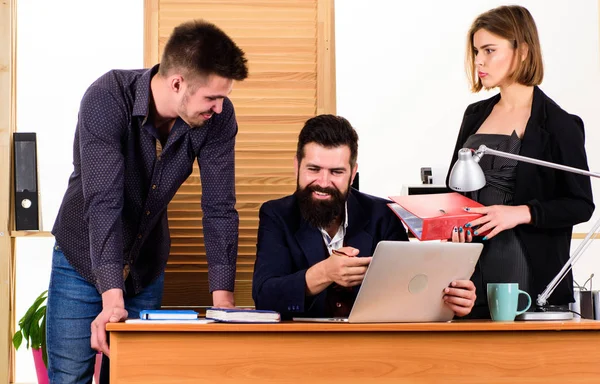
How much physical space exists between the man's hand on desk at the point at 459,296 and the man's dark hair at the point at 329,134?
0.66m

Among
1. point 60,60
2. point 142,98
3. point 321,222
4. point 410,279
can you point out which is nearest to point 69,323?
point 142,98

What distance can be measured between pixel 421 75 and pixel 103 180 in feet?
8.78

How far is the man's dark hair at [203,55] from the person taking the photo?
82.3 inches

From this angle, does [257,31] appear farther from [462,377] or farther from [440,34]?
[462,377]

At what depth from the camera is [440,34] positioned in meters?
4.36

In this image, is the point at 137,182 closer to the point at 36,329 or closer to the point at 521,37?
the point at 521,37

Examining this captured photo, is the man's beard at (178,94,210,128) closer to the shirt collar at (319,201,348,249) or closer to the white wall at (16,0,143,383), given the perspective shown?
the shirt collar at (319,201,348,249)

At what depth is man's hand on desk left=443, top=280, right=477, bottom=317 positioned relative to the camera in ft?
6.09

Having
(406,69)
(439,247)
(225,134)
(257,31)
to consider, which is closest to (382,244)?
(439,247)

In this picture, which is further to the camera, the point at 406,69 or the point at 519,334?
the point at 406,69

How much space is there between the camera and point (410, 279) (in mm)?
1756

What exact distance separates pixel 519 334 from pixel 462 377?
0.52 ft

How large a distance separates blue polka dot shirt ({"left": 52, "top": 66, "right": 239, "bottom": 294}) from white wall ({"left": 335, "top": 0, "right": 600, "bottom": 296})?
2.05 meters

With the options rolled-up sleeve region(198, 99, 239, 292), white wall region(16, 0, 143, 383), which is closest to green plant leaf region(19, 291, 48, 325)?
white wall region(16, 0, 143, 383)
